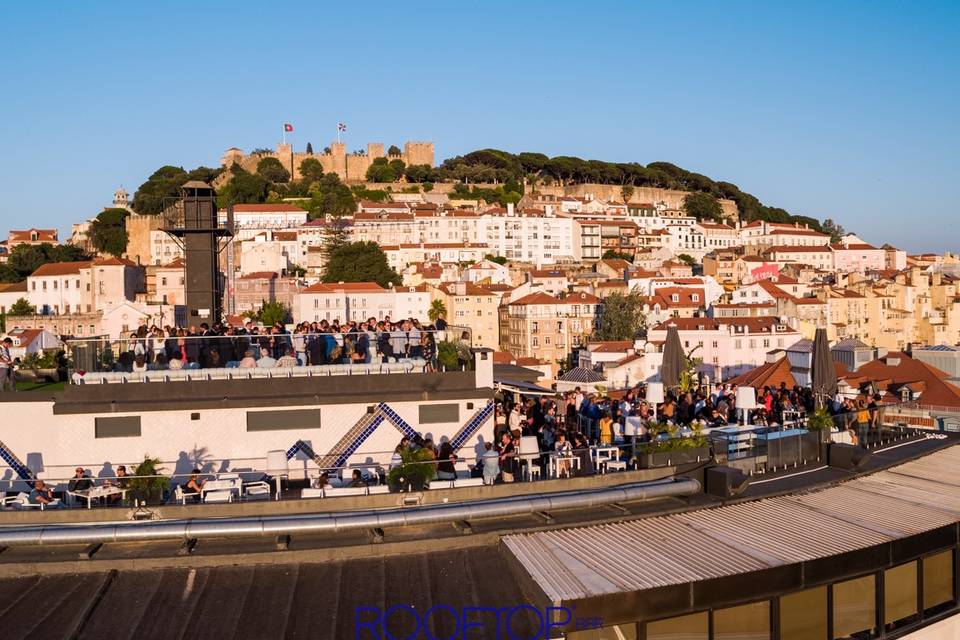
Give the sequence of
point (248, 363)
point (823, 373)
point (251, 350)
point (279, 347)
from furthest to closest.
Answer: point (823, 373)
point (279, 347)
point (251, 350)
point (248, 363)

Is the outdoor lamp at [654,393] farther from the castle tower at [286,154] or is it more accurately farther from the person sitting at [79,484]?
the castle tower at [286,154]

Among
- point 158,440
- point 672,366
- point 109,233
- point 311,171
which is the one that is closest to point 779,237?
point 311,171

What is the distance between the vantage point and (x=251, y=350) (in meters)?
11.6

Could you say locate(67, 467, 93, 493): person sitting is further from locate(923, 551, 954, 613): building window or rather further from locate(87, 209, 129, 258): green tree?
locate(87, 209, 129, 258): green tree

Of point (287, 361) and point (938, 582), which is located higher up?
point (287, 361)

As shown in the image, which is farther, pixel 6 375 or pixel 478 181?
pixel 478 181

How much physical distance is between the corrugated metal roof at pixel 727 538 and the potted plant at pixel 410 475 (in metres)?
1.45

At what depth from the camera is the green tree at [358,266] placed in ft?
279

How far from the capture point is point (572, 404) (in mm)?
13680

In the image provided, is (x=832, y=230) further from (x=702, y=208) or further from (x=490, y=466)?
(x=490, y=466)

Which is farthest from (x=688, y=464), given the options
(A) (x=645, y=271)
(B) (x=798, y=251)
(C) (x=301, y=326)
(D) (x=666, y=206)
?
(D) (x=666, y=206)

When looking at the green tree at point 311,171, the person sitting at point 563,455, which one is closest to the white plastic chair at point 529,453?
the person sitting at point 563,455

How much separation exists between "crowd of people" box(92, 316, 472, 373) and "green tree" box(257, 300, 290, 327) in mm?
59311

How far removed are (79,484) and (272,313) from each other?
217 ft
